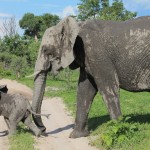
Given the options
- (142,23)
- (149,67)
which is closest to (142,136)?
(149,67)

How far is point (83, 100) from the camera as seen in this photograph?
29.6ft

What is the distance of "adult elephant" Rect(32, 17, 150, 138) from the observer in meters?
8.02

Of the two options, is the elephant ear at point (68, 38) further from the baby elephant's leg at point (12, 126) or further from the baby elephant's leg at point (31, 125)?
the baby elephant's leg at point (12, 126)

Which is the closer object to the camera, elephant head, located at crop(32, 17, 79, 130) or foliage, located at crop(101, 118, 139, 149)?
foliage, located at crop(101, 118, 139, 149)

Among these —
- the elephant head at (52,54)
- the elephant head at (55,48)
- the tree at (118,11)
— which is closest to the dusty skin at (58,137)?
the elephant head at (52,54)

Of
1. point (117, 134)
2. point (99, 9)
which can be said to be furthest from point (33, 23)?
point (117, 134)

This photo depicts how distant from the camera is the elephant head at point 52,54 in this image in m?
8.21

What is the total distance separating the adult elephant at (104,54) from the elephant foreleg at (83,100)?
523 millimetres

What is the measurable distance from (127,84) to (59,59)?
1.42m

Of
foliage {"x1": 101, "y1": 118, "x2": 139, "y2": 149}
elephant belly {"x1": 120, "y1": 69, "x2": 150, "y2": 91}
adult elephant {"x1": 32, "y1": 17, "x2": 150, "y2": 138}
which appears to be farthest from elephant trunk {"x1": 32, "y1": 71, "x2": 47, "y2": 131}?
elephant belly {"x1": 120, "y1": 69, "x2": 150, "y2": 91}

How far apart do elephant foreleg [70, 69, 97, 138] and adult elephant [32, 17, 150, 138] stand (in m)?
0.52

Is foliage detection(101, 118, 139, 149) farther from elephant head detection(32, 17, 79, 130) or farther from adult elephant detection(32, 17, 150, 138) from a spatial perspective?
elephant head detection(32, 17, 79, 130)

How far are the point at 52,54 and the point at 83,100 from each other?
1.32 metres

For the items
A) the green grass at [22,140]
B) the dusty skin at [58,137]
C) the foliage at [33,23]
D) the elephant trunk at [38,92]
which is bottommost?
the dusty skin at [58,137]
